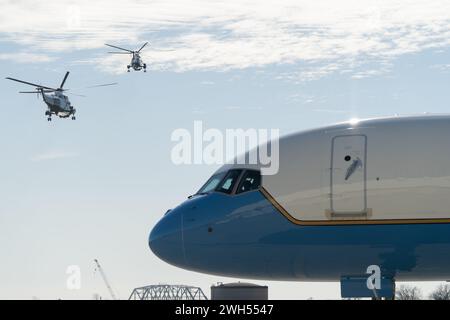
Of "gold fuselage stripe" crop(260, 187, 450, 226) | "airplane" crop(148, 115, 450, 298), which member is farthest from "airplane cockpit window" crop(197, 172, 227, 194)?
"gold fuselage stripe" crop(260, 187, 450, 226)

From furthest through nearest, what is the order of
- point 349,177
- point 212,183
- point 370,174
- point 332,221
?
point 212,183, point 332,221, point 349,177, point 370,174

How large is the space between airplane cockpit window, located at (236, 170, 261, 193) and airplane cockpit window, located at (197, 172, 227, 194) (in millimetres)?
934

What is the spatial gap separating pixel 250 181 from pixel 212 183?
1.64 m

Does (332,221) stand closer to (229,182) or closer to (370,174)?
(370,174)

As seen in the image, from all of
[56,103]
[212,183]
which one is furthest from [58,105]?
[212,183]

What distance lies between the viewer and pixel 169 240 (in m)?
28.4

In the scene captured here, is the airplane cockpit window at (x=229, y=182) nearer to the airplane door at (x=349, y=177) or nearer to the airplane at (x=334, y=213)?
the airplane at (x=334, y=213)

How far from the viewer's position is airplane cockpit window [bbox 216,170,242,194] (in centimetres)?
2818

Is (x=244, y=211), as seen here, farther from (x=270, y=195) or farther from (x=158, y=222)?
(x=158, y=222)

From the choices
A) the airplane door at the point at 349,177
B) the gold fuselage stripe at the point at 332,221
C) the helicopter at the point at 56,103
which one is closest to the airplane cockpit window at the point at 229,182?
the gold fuselage stripe at the point at 332,221

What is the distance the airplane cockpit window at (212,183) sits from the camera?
28.7 metres

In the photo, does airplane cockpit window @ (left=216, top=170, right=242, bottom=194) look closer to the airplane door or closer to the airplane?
the airplane
